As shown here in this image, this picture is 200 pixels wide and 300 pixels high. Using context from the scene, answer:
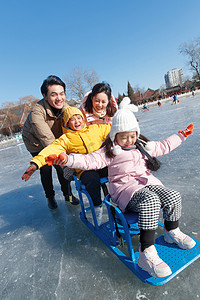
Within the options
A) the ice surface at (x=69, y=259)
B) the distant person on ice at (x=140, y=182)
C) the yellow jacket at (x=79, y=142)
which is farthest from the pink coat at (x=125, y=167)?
the ice surface at (x=69, y=259)

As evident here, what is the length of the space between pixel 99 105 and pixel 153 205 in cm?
125

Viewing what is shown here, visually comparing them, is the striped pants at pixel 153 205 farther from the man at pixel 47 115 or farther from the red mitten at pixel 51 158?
the man at pixel 47 115

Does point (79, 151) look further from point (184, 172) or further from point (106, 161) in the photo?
point (184, 172)

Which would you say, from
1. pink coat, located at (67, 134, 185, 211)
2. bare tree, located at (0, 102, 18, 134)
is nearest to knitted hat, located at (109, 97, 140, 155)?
pink coat, located at (67, 134, 185, 211)

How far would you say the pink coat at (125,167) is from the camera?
4.77 feet

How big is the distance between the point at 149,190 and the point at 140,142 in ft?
1.47

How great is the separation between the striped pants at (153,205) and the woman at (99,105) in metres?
1.05

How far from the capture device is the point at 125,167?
1550mm

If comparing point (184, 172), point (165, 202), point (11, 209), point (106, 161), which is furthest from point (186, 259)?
point (11, 209)

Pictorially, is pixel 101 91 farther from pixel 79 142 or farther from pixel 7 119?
pixel 7 119

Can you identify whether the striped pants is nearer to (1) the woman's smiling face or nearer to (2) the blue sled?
(2) the blue sled

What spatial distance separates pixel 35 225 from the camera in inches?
93.7

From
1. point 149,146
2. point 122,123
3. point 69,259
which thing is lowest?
point 69,259

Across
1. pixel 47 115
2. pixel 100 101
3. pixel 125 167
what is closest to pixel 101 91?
pixel 100 101
